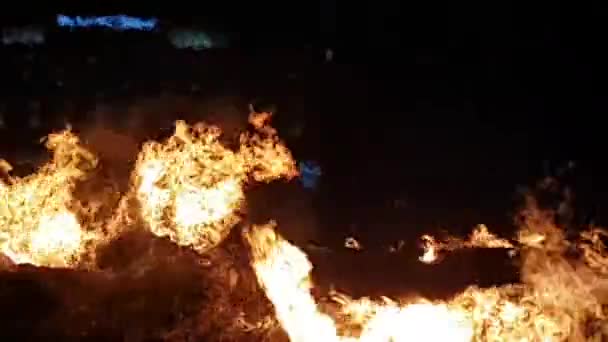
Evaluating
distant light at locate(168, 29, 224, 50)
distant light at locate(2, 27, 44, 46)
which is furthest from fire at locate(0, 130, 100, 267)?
distant light at locate(168, 29, 224, 50)

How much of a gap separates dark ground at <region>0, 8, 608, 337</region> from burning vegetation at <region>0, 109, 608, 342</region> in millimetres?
196

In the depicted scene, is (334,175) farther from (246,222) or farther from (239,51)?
(239,51)

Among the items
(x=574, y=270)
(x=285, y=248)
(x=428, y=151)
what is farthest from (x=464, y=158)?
(x=285, y=248)

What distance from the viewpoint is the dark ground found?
5.69m

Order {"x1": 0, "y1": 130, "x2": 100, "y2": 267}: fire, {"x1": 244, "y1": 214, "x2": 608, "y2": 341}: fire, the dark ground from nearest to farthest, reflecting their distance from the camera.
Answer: {"x1": 244, "y1": 214, "x2": 608, "y2": 341}: fire, {"x1": 0, "y1": 130, "x2": 100, "y2": 267}: fire, the dark ground

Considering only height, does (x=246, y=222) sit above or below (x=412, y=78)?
below

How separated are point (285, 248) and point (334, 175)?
88cm

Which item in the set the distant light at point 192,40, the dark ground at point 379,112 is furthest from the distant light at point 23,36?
the distant light at point 192,40

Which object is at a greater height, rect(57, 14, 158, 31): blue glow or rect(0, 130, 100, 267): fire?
rect(57, 14, 158, 31): blue glow

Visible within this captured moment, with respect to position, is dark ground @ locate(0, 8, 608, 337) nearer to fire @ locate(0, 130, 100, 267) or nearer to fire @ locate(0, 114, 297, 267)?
fire @ locate(0, 114, 297, 267)

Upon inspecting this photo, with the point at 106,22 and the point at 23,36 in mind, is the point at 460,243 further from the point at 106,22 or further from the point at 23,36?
the point at 23,36

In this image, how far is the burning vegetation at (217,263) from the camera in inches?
203

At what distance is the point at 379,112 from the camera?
5.86 m

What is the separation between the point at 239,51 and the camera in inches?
232
